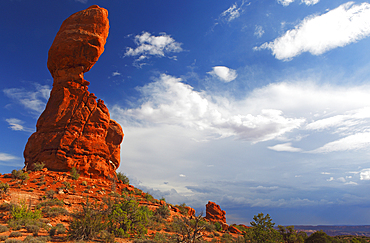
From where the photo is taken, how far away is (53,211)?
15.3 meters

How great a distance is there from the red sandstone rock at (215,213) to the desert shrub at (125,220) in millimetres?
23789

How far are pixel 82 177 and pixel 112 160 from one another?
21.4ft

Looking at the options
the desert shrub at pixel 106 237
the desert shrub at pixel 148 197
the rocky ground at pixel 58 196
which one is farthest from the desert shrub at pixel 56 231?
the desert shrub at pixel 148 197

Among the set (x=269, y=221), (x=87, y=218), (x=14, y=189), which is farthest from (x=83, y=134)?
(x=269, y=221)

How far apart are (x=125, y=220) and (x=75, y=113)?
62.0 ft

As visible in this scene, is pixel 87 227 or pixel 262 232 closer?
pixel 87 227

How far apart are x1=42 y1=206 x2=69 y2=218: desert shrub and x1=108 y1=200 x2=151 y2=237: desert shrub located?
4.44 metres

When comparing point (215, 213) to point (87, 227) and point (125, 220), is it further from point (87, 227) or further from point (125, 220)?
point (87, 227)

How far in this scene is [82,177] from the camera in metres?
24.7

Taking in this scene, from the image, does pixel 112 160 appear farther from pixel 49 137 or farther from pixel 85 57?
pixel 85 57

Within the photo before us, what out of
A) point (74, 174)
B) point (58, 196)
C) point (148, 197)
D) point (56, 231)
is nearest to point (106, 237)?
point (56, 231)

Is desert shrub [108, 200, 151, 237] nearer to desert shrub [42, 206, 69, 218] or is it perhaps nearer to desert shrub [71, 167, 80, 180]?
desert shrub [42, 206, 69, 218]

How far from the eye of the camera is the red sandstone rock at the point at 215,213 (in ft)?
117

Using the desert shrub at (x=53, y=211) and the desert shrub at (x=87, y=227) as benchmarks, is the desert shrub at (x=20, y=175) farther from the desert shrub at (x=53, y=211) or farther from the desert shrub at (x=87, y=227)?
the desert shrub at (x=87, y=227)
